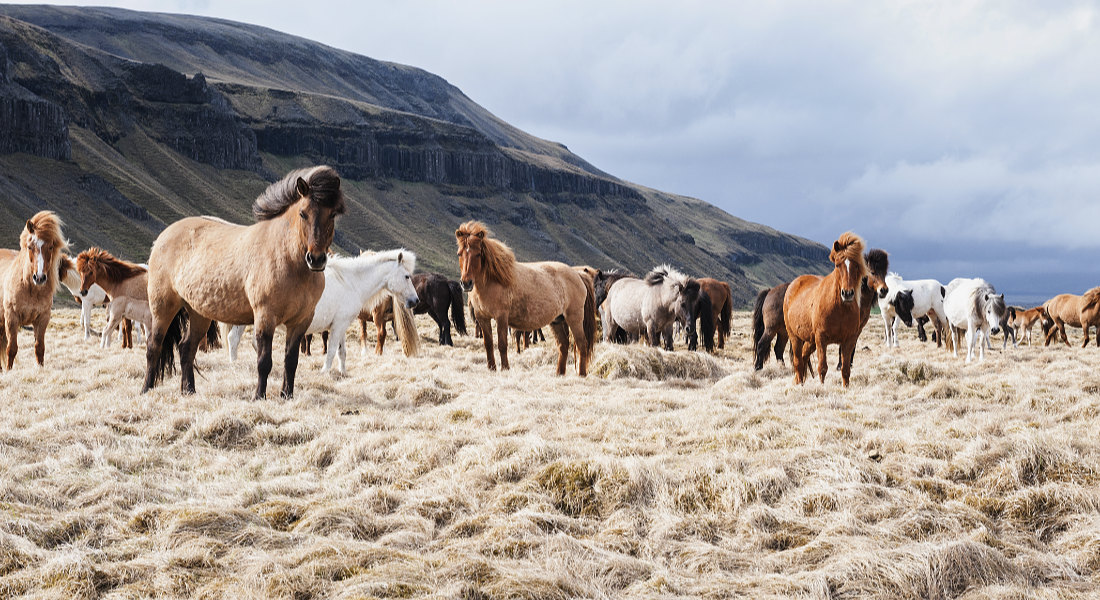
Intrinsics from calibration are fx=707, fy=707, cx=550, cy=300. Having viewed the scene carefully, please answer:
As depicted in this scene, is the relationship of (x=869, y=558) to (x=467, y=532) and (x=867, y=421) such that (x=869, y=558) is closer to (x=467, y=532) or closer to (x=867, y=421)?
(x=467, y=532)

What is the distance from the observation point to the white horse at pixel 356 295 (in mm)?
13227

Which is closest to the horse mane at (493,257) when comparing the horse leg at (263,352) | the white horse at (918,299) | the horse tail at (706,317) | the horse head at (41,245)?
the horse leg at (263,352)

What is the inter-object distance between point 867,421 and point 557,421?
3.46 metres

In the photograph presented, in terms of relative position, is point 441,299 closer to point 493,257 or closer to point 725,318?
point 725,318

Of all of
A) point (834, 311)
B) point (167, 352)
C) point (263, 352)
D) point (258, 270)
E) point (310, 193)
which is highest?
point (310, 193)

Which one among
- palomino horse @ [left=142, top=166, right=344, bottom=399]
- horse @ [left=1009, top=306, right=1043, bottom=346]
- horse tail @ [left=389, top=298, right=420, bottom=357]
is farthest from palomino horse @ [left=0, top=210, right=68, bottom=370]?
horse @ [left=1009, top=306, right=1043, bottom=346]

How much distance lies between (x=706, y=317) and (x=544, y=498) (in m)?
14.1

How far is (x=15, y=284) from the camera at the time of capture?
508 inches

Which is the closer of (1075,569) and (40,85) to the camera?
(1075,569)

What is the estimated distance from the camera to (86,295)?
1895 cm

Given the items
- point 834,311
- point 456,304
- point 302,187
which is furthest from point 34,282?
point 834,311

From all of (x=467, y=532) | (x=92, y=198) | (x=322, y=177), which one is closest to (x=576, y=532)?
(x=467, y=532)

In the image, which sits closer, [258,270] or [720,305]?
[258,270]

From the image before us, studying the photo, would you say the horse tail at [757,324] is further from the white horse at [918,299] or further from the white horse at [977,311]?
the white horse at [918,299]
